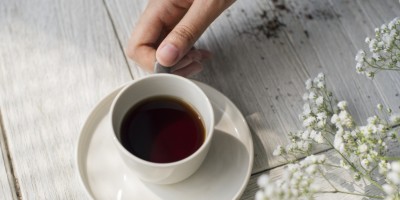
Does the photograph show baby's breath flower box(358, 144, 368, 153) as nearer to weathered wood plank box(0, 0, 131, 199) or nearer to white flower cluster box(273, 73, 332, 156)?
white flower cluster box(273, 73, 332, 156)

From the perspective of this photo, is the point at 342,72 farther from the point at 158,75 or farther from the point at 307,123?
the point at 158,75

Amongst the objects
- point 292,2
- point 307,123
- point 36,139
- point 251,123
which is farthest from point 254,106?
point 36,139

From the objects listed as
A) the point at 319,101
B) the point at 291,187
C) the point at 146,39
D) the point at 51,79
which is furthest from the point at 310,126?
the point at 51,79

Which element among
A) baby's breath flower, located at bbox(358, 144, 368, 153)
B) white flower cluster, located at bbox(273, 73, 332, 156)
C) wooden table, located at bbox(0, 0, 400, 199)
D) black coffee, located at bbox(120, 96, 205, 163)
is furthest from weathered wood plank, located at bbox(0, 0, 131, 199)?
baby's breath flower, located at bbox(358, 144, 368, 153)

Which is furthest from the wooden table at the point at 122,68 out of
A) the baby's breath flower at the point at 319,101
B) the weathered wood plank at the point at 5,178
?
the baby's breath flower at the point at 319,101

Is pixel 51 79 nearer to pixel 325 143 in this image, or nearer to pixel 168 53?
pixel 168 53
